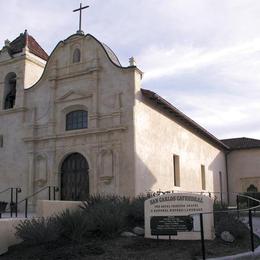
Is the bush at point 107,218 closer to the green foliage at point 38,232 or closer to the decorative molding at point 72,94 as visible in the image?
the green foliage at point 38,232

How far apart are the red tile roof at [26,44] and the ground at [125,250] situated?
17797 mm

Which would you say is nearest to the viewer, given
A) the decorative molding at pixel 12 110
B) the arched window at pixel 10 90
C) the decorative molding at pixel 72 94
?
the decorative molding at pixel 72 94

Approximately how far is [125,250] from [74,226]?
226 cm

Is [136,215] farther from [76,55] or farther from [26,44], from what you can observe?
[26,44]

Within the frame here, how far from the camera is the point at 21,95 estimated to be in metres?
26.2

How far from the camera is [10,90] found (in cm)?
2791

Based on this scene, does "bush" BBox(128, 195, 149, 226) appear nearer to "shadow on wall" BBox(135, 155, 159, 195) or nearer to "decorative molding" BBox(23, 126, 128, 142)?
"shadow on wall" BBox(135, 155, 159, 195)

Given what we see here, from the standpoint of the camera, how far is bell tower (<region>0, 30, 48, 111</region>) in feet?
87.5

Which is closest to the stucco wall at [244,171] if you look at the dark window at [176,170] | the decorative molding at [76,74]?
the dark window at [176,170]

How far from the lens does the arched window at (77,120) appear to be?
78.8 ft

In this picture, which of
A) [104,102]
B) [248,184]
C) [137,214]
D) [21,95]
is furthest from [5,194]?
[248,184]

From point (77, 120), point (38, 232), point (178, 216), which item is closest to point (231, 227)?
point (178, 216)

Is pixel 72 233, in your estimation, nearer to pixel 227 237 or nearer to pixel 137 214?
pixel 137 214

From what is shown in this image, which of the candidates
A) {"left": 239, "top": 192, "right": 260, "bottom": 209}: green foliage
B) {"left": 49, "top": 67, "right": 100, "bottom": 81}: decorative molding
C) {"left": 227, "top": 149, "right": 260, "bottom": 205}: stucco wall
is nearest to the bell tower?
{"left": 49, "top": 67, "right": 100, "bottom": 81}: decorative molding
